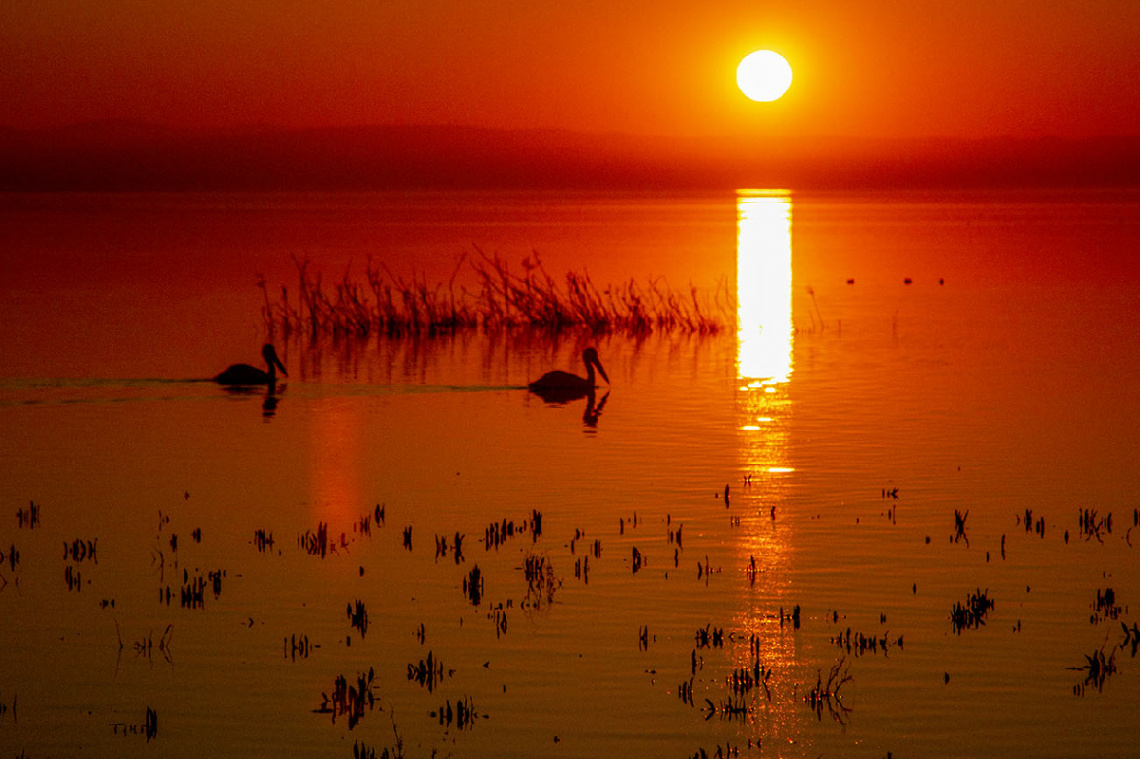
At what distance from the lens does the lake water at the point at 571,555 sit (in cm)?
952

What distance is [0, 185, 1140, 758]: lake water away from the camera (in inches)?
375

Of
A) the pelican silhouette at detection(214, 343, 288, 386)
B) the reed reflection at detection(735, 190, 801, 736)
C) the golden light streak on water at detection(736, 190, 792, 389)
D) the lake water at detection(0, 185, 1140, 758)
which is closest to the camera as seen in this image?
the lake water at detection(0, 185, 1140, 758)

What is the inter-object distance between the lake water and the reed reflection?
0.18ft

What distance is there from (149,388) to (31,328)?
442 inches

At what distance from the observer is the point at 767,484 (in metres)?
16.9

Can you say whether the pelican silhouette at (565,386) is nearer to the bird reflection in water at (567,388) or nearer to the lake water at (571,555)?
the bird reflection in water at (567,388)

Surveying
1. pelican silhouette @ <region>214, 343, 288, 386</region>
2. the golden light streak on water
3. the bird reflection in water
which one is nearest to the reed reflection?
the golden light streak on water

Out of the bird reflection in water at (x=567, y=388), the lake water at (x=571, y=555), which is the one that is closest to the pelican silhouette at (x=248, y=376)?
the lake water at (x=571, y=555)

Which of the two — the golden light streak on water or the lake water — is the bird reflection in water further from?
the golden light streak on water

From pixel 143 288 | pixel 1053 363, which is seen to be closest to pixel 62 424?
pixel 1053 363

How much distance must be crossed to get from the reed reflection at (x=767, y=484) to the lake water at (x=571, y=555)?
56 millimetres

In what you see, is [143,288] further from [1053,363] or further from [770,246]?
[770,246]

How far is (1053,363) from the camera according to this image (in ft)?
98.0

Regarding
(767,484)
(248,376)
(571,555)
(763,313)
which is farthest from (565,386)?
(763,313)
